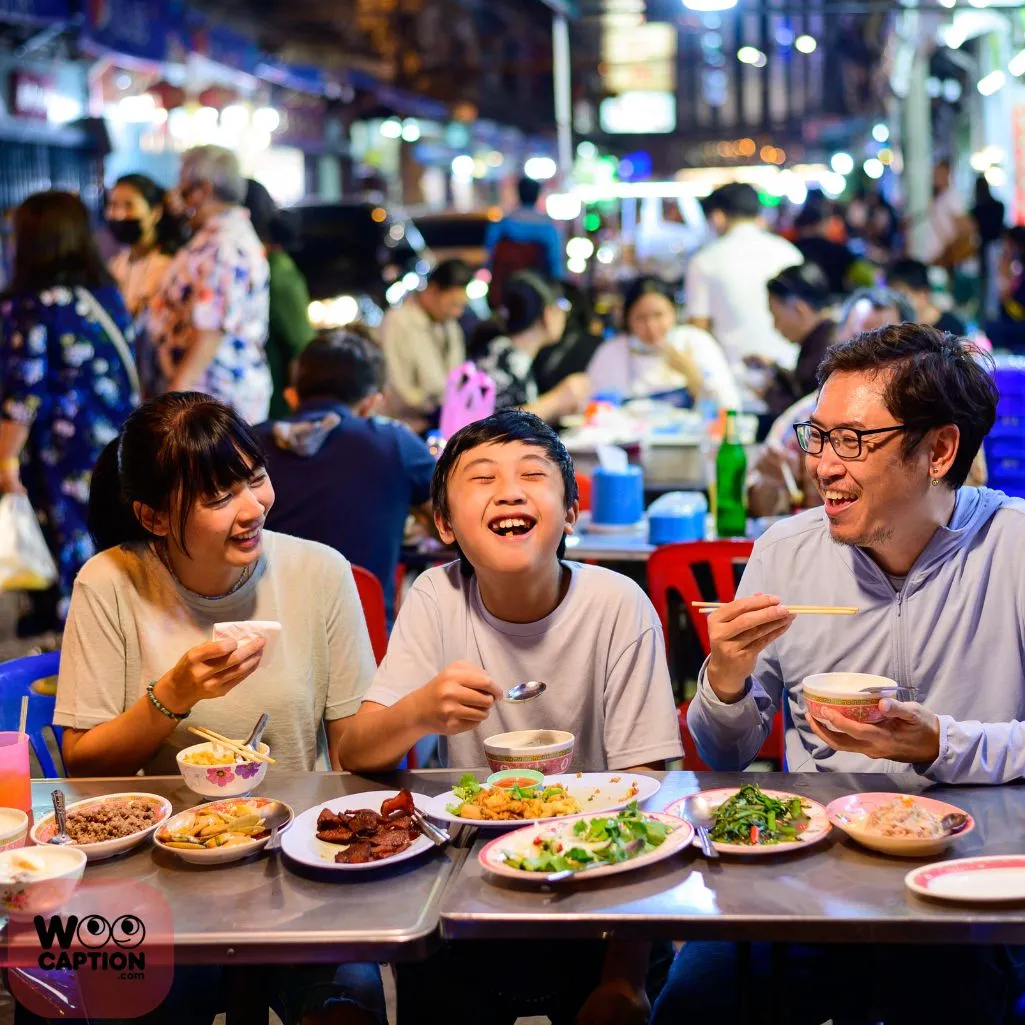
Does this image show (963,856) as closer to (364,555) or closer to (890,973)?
(890,973)

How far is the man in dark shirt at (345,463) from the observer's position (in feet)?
15.0

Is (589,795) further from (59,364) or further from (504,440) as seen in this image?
(59,364)

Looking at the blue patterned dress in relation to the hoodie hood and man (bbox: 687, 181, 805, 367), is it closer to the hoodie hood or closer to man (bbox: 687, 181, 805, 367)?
the hoodie hood

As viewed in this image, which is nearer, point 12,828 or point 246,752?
point 12,828

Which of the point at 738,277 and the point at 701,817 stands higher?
the point at 738,277

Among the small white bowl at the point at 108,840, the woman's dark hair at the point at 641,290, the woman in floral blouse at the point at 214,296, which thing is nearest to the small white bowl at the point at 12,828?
the small white bowl at the point at 108,840

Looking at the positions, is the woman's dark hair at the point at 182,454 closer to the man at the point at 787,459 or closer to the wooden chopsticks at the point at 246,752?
the wooden chopsticks at the point at 246,752

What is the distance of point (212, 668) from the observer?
2.43 metres

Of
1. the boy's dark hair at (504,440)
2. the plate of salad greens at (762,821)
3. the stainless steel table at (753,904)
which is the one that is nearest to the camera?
the stainless steel table at (753,904)

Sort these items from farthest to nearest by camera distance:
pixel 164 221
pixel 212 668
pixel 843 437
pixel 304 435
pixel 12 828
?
pixel 164 221 → pixel 304 435 → pixel 843 437 → pixel 212 668 → pixel 12 828

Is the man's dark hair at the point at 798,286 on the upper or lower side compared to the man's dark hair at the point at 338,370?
upper

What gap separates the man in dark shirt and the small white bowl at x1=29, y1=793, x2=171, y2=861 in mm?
2224

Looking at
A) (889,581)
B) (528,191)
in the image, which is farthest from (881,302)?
(528,191)

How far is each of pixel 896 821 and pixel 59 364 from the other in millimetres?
4647
